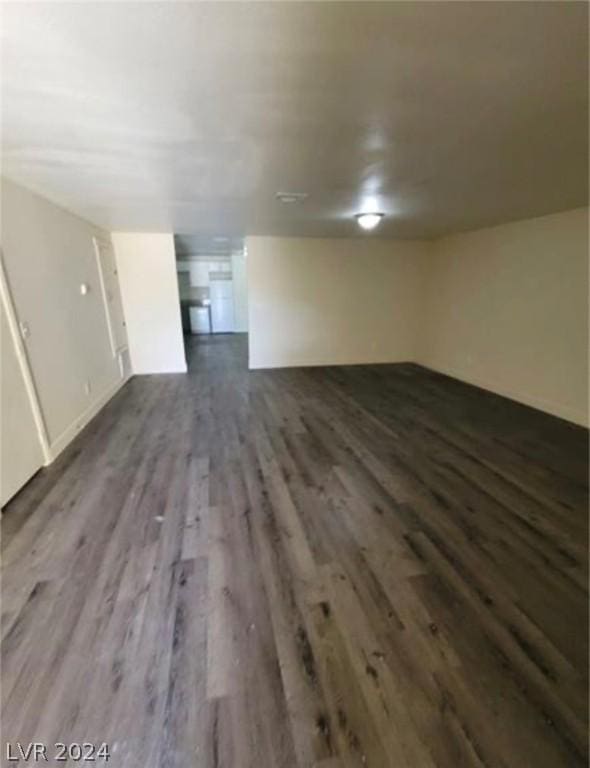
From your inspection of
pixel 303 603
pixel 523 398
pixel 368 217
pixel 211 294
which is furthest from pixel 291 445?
A: pixel 211 294

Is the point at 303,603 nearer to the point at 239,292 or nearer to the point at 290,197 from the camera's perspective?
the point at 290,197

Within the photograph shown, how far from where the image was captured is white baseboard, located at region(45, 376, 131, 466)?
10.2 ft

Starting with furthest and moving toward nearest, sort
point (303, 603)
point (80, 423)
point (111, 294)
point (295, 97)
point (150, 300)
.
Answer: point (150, 300) → point (111, 294) → point (80, 423) → point (303, 603) → point (295, 97)

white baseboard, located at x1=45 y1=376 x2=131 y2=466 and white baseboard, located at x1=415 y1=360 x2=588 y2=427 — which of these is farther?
white baseboard, located at x1=415 y1=360 x2=588 y2=427

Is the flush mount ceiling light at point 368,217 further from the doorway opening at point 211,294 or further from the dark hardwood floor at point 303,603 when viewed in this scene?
the doorway opening at point 211,294

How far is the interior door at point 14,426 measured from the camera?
2461 mm

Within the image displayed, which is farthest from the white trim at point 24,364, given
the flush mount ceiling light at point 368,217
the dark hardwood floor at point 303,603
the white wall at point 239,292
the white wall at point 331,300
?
the white wall at point 239,292

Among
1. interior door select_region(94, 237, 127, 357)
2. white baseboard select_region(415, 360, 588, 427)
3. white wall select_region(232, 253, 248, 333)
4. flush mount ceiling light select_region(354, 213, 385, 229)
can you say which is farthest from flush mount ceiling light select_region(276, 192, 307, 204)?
white wall select_region(232, 253, 248, 333)

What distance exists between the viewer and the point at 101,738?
116 centimetres

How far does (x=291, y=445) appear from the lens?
327 centimetres

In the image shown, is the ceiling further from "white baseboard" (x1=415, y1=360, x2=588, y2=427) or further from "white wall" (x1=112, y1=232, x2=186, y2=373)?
"white wall" (x1=112, y1=232, x2=186, y2=373)

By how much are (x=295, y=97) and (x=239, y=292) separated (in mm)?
8807

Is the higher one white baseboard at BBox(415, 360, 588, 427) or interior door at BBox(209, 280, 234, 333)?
interior door at BBox(209, 280, 234, 333)

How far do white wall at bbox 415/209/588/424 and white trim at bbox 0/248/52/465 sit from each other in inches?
200
